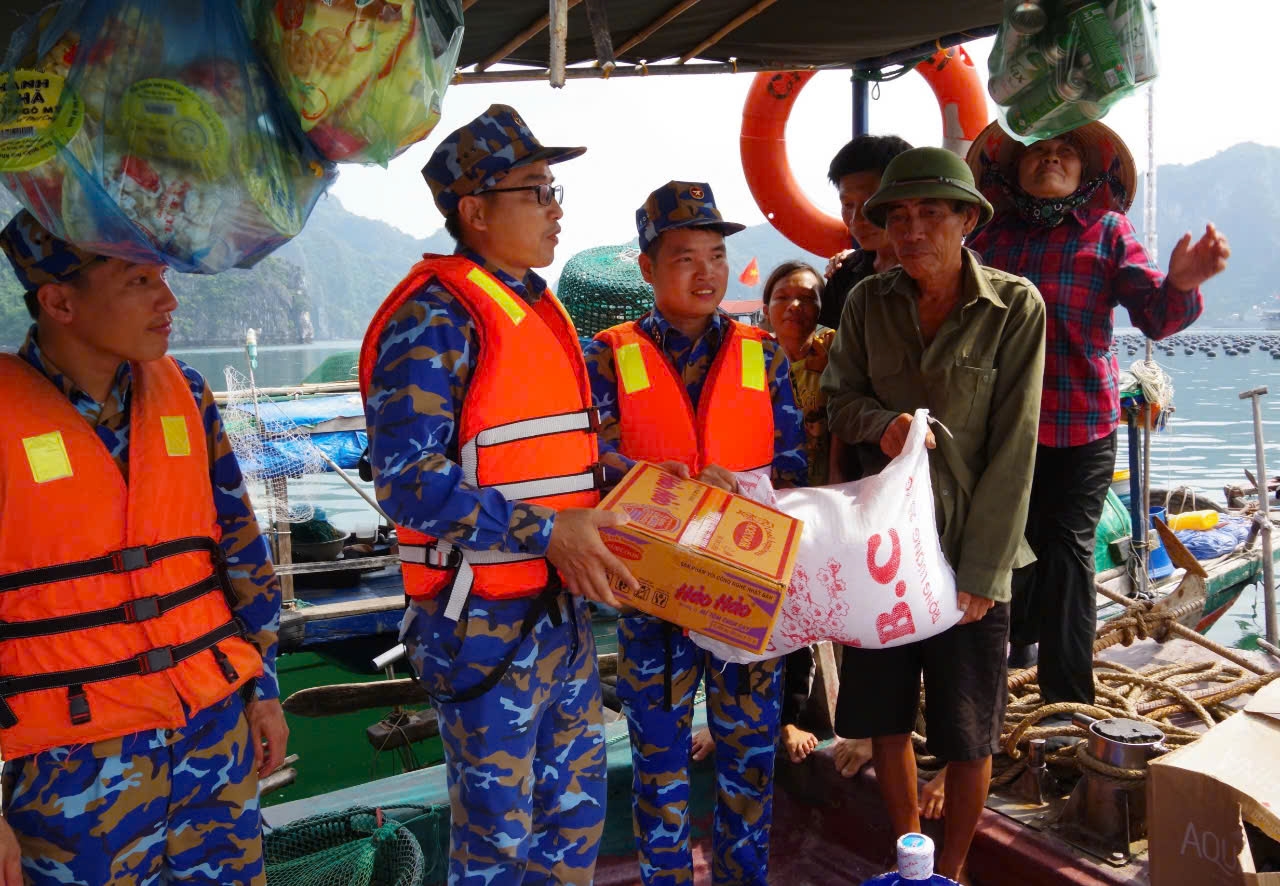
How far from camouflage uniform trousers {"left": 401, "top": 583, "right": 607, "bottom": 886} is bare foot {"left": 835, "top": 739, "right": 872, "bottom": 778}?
1323 mm

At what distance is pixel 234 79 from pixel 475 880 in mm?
1669

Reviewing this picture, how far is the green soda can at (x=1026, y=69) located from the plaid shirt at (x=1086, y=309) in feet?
1.97

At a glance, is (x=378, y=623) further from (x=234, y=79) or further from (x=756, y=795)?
(x=234, y=79)

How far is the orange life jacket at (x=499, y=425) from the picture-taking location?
193cm

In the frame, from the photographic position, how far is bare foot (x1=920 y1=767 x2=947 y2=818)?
9.55ft

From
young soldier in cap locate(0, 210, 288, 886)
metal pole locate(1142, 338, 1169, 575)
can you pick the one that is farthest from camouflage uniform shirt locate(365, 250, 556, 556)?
metal pole locate(1142, 338, 1169, 575)

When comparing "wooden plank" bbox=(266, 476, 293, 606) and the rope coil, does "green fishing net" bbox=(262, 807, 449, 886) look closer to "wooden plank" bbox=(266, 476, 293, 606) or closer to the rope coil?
the rope coil

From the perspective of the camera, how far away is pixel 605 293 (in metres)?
7.34

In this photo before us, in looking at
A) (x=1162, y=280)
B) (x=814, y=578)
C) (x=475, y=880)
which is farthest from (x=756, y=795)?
(x=1162, y=280)

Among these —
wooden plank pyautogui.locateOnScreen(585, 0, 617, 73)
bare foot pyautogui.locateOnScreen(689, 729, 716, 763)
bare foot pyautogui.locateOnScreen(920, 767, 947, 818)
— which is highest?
wooden plank pyautogui.locateOnScreen(585, 0, 617, 73)

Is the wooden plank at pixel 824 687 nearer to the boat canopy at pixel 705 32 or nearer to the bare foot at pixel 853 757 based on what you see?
the bare foot at pixel 853 757

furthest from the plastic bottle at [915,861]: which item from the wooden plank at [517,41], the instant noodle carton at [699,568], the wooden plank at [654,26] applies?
the wooden plank at [654,26]

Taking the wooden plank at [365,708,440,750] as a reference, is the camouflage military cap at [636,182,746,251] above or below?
above

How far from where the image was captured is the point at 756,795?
103 inches
